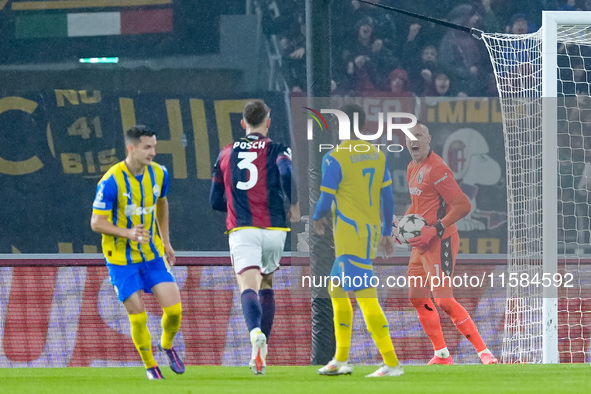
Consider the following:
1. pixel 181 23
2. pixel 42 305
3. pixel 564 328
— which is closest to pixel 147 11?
pixel 181 23

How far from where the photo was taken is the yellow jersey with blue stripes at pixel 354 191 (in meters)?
6.68

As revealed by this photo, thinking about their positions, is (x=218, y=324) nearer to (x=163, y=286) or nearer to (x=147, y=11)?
(x=163, y=286)

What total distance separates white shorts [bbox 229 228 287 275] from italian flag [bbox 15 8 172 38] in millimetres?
9210

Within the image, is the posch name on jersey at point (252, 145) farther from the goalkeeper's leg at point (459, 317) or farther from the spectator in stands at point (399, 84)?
the spectator in stands at point (399, 84)

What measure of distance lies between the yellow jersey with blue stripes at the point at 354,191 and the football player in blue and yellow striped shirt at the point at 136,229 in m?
1.14

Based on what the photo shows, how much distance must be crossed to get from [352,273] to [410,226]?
1.81 metres

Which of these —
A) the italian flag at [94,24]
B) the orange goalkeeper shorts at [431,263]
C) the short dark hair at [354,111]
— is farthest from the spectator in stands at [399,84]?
the short dark hair at [354,111]

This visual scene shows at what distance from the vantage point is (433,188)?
8.32 meters

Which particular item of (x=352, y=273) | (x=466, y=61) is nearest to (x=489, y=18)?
(x=466, y=61)

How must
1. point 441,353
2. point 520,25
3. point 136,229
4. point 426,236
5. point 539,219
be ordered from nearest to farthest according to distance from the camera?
point 136,229
point 426,236
point 441,353
point 539,219
point 520,25

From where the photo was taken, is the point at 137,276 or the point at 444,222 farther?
the point at 444,222

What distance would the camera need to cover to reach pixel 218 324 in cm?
1036

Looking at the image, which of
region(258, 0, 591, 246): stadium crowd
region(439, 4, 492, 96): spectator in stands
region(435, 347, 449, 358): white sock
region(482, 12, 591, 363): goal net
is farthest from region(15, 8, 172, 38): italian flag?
region(435, 347, 449, 358): white sock

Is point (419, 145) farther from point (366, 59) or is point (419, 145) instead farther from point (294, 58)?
point (294, 58)
